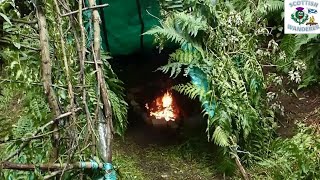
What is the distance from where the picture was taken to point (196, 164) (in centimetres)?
420

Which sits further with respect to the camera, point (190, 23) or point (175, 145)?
point (175, 145)

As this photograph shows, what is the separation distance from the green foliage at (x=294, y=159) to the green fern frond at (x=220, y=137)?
357 millimetres

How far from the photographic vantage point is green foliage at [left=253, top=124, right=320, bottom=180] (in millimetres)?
3586

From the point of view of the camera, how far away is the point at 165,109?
499cm

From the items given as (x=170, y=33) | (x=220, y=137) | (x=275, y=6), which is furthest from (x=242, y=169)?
(x=275, y=6)

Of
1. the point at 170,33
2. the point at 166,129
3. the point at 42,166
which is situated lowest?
the point at 166,129

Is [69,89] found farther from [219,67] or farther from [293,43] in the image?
[293,43]

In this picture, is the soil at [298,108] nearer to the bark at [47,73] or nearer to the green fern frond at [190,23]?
the green fern frond at [190,23]

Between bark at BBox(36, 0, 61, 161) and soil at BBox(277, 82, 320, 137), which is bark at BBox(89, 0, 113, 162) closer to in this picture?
bark at BBox(36, 0, 61, 161)

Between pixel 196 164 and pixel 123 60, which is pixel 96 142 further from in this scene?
pixel 123 60

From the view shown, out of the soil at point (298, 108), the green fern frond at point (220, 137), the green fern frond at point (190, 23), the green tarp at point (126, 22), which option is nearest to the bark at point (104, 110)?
the green fern frond at point (220, 137)

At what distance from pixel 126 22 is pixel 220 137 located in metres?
1.67

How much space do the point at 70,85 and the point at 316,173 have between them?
6.10ft

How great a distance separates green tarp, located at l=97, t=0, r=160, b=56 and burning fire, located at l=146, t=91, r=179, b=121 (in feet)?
1.82
